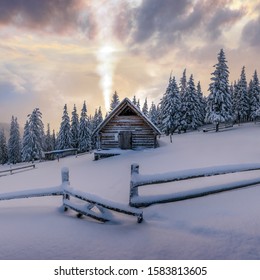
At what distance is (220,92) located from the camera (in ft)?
140

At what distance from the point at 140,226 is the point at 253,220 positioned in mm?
2417

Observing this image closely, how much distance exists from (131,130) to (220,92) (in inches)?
1047

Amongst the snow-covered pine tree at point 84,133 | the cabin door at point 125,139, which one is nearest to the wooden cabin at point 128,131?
the cabin door at point 125,139

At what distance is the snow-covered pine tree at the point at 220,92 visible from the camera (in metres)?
42.7

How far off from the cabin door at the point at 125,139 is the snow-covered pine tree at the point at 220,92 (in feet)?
83.4

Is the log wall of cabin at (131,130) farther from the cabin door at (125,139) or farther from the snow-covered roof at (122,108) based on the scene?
the snow-covered roof at (122,108)

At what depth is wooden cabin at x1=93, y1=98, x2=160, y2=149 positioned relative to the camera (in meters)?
23.4

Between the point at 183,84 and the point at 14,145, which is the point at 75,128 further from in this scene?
the point at 183,84

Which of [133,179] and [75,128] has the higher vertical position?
[75,128]

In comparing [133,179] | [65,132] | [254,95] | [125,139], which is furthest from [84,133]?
[133,179]

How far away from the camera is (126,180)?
11336mm
